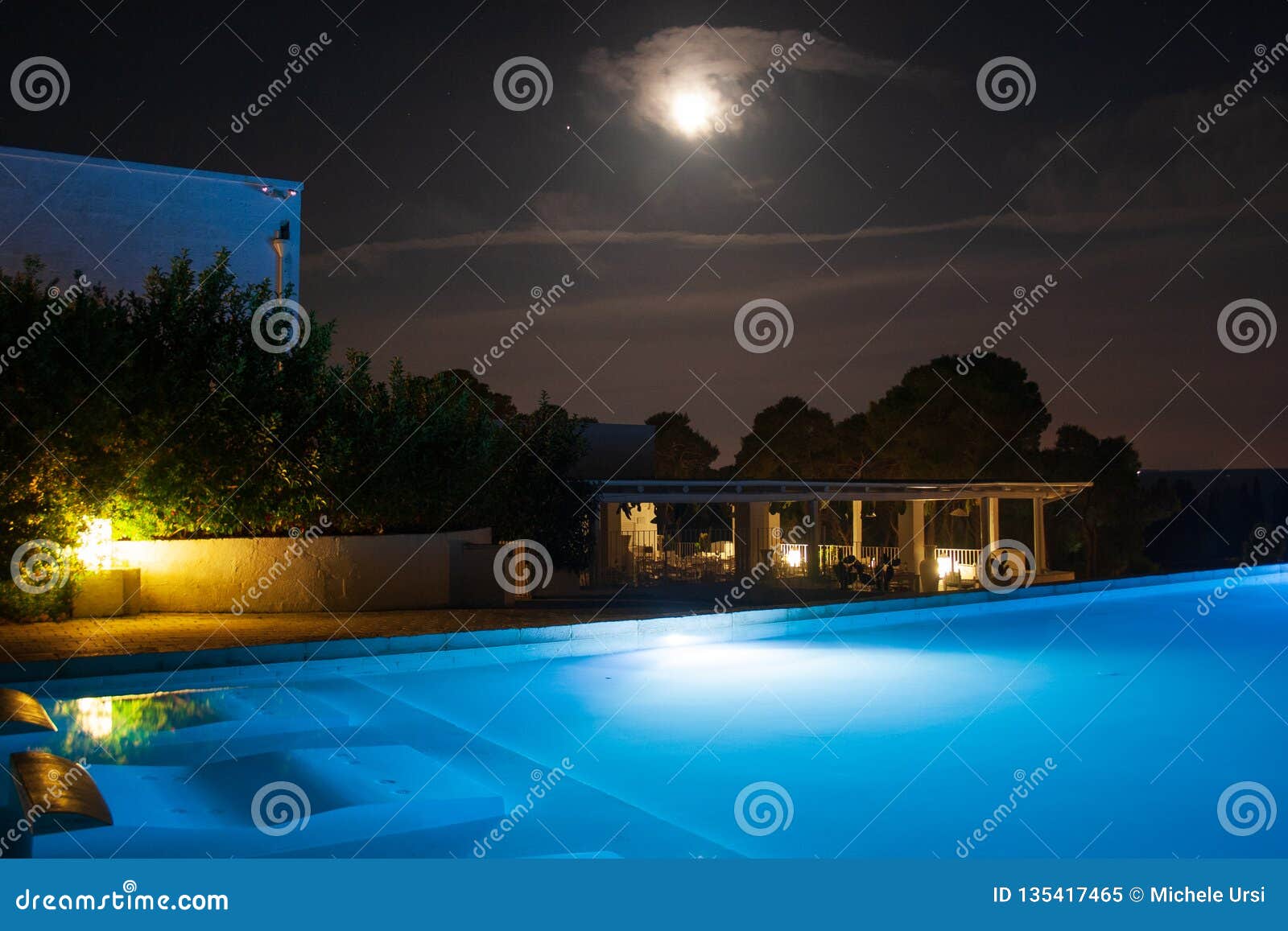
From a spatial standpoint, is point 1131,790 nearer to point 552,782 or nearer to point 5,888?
point 552,782

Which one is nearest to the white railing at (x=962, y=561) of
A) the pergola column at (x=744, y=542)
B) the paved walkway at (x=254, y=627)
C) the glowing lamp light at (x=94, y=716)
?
the pergola column at (x=744, y=542)

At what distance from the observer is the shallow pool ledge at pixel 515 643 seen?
27.4 feet

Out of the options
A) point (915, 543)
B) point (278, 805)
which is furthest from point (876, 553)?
point (278, 805)

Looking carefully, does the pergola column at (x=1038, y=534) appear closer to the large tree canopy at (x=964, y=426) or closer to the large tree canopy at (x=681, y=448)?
the large tree canopy at (x=964, y=426)

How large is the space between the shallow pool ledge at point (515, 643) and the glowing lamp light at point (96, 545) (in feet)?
12.6

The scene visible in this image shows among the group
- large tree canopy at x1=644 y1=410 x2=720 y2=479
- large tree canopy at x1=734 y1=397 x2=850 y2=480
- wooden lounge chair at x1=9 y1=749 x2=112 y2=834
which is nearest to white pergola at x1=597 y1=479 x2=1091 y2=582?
wooden lounge chair at x1=9 y1=749 x2=112 y2=834

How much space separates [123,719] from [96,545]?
18.0 ft

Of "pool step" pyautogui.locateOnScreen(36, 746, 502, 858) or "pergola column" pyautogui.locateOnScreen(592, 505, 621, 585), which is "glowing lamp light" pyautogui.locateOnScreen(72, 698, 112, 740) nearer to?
"pool step" pyautogui.locateOnScreen(36, 746, 502, 858)

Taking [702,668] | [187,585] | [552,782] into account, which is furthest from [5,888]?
[187,585]

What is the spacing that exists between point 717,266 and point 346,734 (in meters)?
18.8

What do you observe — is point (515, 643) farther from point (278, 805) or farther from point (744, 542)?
point (744, 542)

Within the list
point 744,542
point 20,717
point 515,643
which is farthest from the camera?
point 744,542

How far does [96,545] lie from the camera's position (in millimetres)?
11953

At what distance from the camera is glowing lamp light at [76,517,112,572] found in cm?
1173
